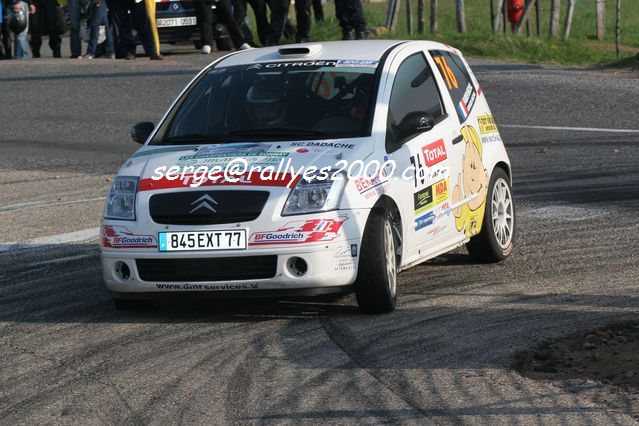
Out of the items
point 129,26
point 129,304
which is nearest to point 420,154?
point 129,304

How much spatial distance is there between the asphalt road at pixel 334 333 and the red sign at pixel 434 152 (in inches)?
31.6

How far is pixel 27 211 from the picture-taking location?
12484 millimetres

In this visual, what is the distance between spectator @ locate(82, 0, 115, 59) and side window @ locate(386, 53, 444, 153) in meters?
15.5

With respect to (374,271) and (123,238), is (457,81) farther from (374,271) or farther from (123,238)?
(123,238)

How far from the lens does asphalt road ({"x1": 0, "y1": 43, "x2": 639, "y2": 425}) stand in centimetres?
609

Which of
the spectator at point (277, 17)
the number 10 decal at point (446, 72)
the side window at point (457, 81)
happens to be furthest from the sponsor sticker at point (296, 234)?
the spectator at point (277, 17)

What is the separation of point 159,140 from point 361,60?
1406 millimetres

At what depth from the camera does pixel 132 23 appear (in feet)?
81.2

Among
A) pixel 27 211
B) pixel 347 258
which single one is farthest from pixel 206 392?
pixel 27 211

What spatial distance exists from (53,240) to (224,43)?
15311mm

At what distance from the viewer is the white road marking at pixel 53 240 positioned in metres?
10.7

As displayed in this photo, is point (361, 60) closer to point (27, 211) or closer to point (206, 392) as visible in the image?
point (206, 392)

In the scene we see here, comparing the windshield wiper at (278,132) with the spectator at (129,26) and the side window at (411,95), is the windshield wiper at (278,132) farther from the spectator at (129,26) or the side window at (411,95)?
the spectator at (129,26)

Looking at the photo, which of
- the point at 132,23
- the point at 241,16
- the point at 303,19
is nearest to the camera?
the point at 303,19
